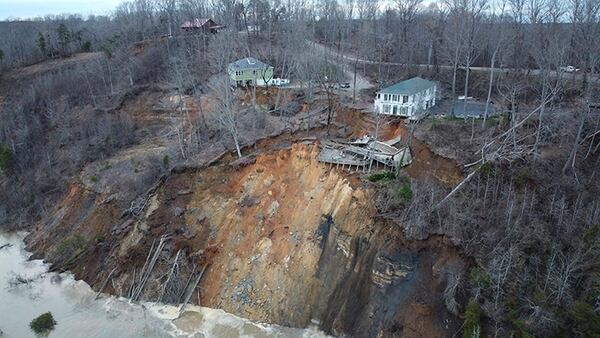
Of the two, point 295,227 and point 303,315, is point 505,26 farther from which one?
point 303,315

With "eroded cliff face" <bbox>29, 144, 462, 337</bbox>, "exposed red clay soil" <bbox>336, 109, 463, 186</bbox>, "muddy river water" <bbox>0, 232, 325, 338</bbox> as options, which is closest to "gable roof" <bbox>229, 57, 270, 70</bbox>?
"exposed red clay soil" <bbox>336, 109, 463, 186</bbox>

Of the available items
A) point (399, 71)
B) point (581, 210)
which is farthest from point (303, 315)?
point (399, 71)

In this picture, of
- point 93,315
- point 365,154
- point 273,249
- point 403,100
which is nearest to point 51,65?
point 93,315

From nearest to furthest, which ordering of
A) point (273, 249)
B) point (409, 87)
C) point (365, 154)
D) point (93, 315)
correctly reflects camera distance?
point (93, 315)
point (273, 249)
point (365, 154)
point (409, 87)

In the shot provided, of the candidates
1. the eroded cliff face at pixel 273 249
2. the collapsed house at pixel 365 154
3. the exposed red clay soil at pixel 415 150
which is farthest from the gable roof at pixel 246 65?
the collapsed house at pixel 365 154

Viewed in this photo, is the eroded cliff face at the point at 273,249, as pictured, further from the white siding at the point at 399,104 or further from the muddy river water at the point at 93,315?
the white siding at the point at 399,104

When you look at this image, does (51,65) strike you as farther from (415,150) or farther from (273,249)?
(415,150)
